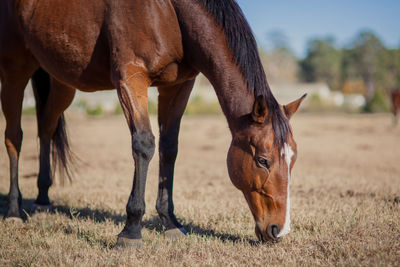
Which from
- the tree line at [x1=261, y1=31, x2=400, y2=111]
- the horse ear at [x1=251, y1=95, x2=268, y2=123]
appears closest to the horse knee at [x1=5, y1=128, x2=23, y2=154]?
the horse ear at [x1=251, y1=95, x2=268, y2=123]

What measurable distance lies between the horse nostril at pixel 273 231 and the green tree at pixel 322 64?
74.3m

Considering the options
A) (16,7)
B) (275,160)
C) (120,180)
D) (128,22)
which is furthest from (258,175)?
(120,180)

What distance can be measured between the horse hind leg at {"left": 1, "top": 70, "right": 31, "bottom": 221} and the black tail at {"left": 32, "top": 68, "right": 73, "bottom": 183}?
57 cm

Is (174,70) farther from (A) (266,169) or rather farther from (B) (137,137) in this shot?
(A) (266,169)

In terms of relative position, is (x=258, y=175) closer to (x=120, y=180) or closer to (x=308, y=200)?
(x=308, y=200)

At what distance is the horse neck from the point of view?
2.84 m

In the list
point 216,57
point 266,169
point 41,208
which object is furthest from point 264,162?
point 41,208

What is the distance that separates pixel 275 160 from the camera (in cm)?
267

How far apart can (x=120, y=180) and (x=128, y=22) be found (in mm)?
3796

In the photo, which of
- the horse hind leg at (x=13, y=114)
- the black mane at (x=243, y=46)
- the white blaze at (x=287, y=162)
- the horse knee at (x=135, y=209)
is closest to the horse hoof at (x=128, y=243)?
the horse knee at (x=135, y=209)

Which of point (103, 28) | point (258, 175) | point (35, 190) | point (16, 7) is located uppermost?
point (16, 7)

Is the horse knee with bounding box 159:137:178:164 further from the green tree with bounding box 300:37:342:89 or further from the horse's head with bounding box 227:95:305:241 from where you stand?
the green tree with bounding box 300:37:342:89

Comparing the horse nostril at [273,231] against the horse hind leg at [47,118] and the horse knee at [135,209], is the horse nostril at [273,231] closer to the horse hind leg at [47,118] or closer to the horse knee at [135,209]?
the horse knee at [135,209]

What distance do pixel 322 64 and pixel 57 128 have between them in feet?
244
